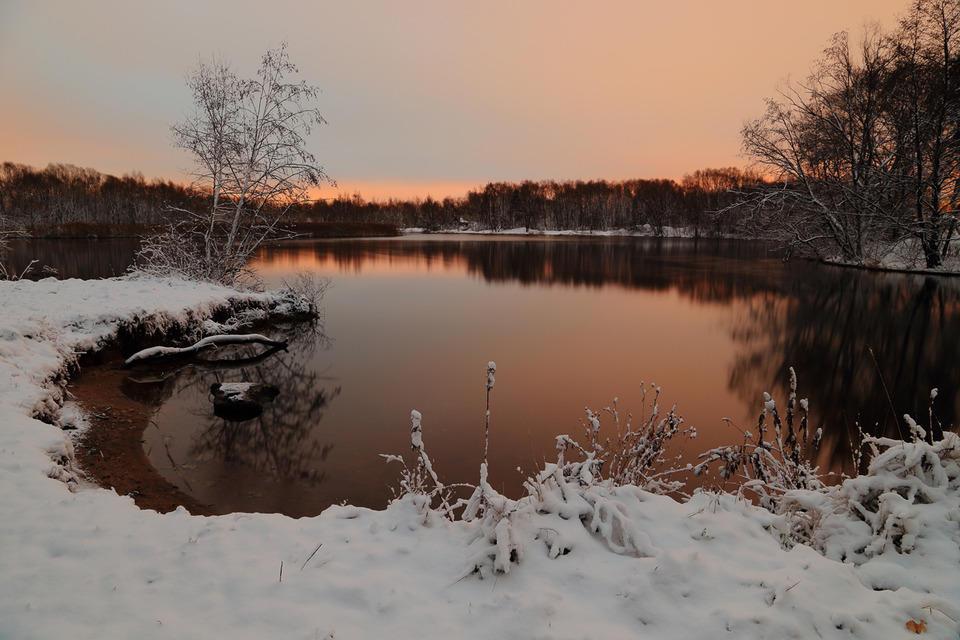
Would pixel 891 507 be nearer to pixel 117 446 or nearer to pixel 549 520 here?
pixel 549 520

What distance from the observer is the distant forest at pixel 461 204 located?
85.1 meters

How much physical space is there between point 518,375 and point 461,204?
134 metres

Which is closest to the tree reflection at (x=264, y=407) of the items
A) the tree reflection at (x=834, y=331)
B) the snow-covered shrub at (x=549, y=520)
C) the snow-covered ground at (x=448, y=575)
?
the snow-covered ground at (x=448, y=575)

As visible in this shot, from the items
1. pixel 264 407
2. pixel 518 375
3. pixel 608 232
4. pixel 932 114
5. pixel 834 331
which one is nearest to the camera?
pixel 264 407

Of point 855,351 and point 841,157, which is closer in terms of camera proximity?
→ point 855,351

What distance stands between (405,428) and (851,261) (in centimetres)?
3874

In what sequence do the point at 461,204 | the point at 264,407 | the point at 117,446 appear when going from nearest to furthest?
the point at 117,446 < the point at 264,407 < the point at 461,204

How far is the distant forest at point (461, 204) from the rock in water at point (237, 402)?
75954mm

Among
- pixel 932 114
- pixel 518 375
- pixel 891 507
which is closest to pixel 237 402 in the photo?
pixel 518 375

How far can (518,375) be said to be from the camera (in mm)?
12195

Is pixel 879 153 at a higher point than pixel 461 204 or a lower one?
lower

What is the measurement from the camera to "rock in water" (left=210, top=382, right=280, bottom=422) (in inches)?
364

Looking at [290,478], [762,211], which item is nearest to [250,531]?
[290,478]

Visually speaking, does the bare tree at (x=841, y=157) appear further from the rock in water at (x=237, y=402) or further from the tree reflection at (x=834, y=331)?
the rock in water at (x=237, y=402)
